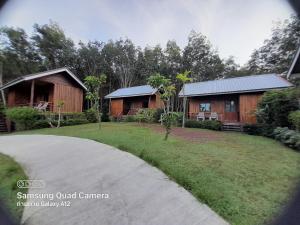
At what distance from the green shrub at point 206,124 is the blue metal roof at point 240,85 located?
2.69 metres

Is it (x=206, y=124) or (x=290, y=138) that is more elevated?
(x=206, y=124)

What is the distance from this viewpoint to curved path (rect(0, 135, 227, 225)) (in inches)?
86.6

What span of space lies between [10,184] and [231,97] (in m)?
13.8

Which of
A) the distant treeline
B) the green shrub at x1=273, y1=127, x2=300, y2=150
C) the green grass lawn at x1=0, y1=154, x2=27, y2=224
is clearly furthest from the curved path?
the distant treeline

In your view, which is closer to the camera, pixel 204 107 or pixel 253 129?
pixel 253 129

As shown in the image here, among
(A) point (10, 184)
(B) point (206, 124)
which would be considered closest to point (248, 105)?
(B) point (206, 124)

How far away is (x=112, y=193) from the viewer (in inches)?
110

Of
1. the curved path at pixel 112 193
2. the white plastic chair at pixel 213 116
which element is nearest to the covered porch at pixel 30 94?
the curved path at pixel 112 193

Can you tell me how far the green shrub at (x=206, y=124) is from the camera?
1179 cm

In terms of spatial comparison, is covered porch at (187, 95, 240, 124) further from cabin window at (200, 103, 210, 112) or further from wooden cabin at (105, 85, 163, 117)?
wooden cabin at (105, 85, 163, 117)

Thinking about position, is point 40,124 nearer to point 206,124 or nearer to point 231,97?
point 206,124

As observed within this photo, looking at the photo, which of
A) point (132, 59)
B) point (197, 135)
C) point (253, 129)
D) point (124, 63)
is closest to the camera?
point (197, 135)

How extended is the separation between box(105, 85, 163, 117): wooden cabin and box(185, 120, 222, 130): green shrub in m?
5.19

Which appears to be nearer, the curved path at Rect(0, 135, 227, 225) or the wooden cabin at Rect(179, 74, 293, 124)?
the curved path at Rect(0, 135, 227, 225)
